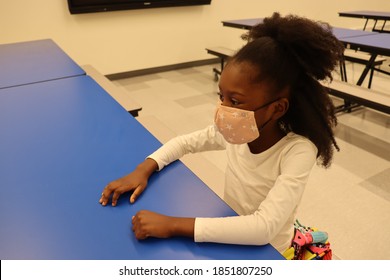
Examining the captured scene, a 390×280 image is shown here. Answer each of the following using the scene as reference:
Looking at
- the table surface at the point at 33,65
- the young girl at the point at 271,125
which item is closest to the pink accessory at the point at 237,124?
the young girl at the point at 271,125

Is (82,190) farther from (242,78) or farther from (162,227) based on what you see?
(242,78)

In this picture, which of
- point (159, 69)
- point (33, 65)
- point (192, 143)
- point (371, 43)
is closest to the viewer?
point (192, 143)

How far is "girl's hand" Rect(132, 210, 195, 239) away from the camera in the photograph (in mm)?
710

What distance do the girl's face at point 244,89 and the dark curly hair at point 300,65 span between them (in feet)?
0.05

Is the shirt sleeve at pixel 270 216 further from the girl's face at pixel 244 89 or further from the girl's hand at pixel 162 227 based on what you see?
the girl's face at pixel 244 89

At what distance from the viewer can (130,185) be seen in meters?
0.86

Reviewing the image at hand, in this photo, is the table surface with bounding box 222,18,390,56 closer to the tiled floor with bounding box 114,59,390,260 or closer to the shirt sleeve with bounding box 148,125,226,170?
the tiled floor with bounding box 114,59,390,260

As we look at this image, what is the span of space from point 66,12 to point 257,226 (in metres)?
3.76

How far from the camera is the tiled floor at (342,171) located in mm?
1681

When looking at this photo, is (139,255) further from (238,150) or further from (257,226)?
(238,150)

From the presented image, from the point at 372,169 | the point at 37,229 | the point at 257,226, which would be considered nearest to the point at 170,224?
the point at 257,226

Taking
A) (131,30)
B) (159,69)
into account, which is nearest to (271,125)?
(131,30)

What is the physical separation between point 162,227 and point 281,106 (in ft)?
1.42

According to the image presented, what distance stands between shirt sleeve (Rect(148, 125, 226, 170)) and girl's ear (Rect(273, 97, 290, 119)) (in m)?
0.27
